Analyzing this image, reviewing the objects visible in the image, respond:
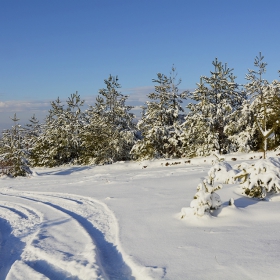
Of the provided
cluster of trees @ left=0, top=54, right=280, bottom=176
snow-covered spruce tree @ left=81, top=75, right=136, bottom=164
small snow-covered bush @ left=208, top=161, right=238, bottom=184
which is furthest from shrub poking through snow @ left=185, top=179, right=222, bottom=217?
snow-covered spruce tree @ left=81, top=75, right=136, bottom=164

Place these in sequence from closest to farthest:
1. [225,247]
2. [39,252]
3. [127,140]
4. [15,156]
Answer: [225,247]
[39,252]
[15,156]
[127,140]

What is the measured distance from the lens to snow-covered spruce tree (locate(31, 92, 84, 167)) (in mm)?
29359

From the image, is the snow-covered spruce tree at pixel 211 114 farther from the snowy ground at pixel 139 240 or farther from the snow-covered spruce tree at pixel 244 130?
the snowy ground at pixel 139 240

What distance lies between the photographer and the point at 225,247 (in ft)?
13.9

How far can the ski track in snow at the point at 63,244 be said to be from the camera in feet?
12.4

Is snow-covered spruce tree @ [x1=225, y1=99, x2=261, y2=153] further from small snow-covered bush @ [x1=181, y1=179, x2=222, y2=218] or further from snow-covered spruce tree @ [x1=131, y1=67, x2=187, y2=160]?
small snow-covered bush @ [x1=181, y1=179, x2=222, y2=218]

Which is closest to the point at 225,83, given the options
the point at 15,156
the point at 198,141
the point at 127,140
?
the point at 198,141

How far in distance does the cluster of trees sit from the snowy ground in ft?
44.2

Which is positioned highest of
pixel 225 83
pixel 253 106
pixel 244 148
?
pixel 225 83

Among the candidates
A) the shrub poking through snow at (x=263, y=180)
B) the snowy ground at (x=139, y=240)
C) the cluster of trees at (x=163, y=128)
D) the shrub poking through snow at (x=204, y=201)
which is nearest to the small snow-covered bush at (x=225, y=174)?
the snowy ground at (x=139, y=240)

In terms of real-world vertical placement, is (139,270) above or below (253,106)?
below

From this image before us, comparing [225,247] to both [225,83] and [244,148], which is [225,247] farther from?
[225,83]

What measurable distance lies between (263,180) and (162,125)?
60.7 feet

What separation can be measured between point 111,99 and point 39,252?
23.9 m
